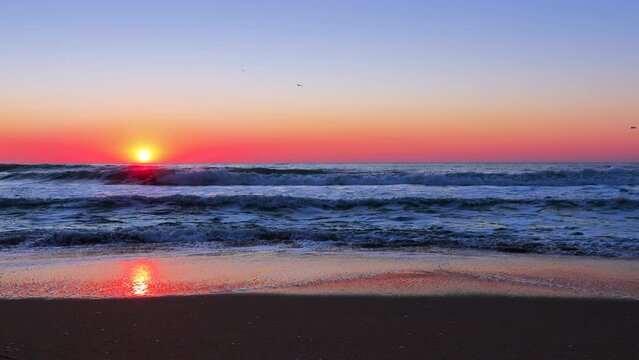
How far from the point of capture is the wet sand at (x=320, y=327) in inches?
158

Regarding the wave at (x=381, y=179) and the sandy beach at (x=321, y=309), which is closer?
the sandy beach at (x=321, y=309)

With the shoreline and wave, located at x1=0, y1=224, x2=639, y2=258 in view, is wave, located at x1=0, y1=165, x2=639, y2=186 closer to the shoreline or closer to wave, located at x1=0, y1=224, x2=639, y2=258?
wave, located at x1=0, y1=224, x2=639, y2=258

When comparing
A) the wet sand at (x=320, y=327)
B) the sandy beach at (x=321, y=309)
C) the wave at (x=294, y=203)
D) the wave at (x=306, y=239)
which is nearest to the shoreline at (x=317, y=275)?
the sandy beach at (x=321, y=309)

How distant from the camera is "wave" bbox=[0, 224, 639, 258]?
9.14 m

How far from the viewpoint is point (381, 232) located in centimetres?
1088

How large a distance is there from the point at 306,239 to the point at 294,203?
20.7 feet

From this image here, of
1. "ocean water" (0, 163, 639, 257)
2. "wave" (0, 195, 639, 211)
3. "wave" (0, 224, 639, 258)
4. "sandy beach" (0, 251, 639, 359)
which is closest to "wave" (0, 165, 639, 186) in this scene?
"ocean water" (0, 163, 639, 257)

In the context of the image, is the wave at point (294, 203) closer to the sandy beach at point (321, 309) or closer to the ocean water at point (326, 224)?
the ocean water at point (326, 224)

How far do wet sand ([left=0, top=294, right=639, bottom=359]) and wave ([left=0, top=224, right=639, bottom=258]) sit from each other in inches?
149

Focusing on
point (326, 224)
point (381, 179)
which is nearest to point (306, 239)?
point (326, 224)

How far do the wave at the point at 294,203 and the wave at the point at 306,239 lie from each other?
4.90m

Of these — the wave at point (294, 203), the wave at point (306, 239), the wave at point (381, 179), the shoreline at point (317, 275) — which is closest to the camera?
the shoreline at point (317, 275)

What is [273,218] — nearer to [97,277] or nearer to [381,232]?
[381,232]

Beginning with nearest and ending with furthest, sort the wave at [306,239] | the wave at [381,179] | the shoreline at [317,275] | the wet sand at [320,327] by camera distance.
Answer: the wet sand at [320,327] → the shoreline at [317,275] → the wave at [306,239] → the wave at [381,179]
